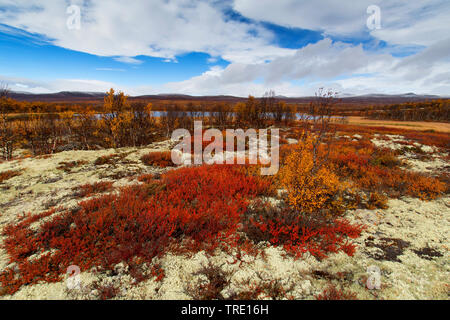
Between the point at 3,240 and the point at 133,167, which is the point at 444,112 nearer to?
the point at 133,167

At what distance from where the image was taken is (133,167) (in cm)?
910

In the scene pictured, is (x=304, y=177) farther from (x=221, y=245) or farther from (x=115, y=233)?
(x=115, y=233)

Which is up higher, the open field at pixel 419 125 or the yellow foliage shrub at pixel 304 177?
the open field at pixel 419 125

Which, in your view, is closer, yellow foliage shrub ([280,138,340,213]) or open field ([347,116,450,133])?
yellow foliage shrub ([280,138,340,213])
